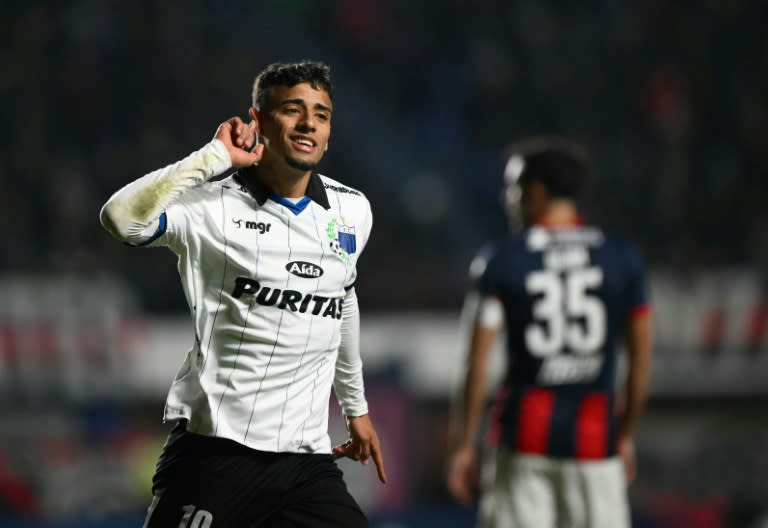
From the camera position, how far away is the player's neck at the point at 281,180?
10.8ft

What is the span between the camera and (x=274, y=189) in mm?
3320

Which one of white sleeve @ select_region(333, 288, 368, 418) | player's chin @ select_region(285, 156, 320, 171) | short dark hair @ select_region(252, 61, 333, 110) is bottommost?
white sleeve @ select_region(333, 288, 368, 418)

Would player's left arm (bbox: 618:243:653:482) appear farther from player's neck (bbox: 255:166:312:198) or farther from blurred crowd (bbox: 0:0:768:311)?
blurred crowd (bbox: 0:0:768:311)

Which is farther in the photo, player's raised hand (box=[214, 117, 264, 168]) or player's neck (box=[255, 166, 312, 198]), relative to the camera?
player's neck (box=[255, 166, 312, 198])

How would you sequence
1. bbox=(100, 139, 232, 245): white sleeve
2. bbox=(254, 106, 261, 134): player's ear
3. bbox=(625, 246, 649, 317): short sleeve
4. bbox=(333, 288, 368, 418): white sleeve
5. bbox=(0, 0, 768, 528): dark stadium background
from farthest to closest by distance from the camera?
bbox=(0, 0, 768, 528): dark stadium background
bbox=(625, 246, 649, 317): short sleeve
bbox=(333, 288, 368, 418): white sleeve
bbox=(254, 106, 261, 134): player's ear
bbox=(100, 139, 232, 245): white sleeve

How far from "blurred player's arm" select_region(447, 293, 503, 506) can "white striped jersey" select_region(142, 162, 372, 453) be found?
131 cm

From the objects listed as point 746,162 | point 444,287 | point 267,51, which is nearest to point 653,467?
point 444,287

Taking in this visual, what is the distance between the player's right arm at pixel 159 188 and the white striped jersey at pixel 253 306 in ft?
0.47

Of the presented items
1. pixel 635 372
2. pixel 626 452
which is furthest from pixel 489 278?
pixel 626 452

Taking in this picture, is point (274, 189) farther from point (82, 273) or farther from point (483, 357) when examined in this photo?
point (82, 273)

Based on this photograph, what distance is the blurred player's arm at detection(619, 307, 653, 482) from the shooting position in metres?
4.70

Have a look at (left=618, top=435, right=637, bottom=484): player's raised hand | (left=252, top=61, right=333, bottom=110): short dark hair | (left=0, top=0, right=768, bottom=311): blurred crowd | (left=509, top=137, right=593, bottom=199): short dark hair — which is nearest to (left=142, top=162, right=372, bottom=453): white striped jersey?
(left=252, top=61, right=333, bottom=110): short dark hair

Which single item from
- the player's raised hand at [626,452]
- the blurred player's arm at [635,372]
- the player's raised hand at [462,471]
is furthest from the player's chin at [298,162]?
the player's raised hand at [626,452]

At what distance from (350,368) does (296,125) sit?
2.59 feet
